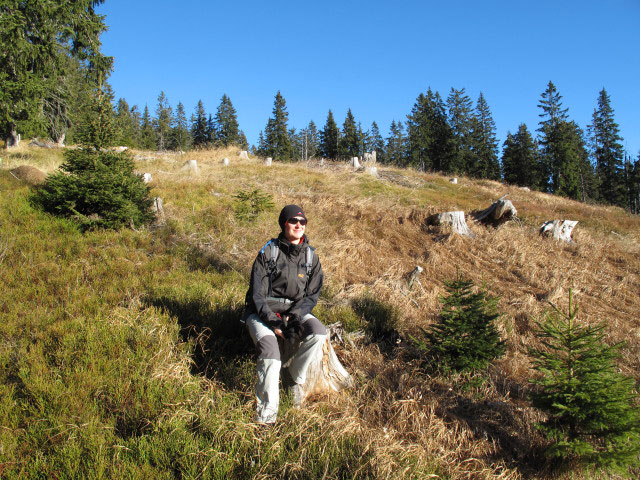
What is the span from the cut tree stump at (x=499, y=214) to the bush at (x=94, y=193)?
9708mm

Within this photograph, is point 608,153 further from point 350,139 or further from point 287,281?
point 287,281

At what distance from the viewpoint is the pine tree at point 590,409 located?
89.5 inches

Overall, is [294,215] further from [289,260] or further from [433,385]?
[433,385]

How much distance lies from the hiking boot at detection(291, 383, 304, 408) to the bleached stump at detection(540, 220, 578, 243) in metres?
10.00

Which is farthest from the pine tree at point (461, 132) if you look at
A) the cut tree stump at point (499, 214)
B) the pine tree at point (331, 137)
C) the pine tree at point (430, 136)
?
the cut tree stump at point (499, 214)

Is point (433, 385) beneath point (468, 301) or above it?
beneath

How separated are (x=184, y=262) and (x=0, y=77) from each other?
12788 mm

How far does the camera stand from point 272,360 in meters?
2.73

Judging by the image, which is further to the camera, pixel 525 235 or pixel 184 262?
pixel 525 235

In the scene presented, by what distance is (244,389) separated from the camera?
3186mm

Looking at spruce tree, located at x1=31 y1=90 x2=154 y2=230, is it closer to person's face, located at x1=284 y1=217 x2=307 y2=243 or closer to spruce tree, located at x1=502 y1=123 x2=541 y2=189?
person's face, located at x1=284 y1=217 x2=307 y2=243

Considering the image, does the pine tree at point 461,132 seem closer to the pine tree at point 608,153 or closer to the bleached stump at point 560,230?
the pine tree at point 608,153

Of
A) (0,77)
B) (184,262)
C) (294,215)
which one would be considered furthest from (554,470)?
(0,77)

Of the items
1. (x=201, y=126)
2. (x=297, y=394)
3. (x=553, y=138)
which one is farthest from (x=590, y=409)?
(x=201, y=126)
